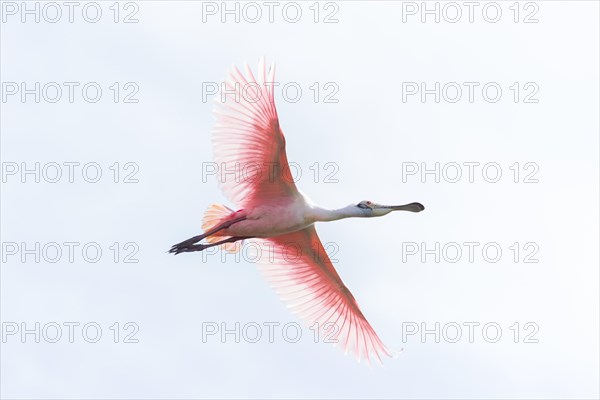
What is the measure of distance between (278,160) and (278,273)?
79.9 inches

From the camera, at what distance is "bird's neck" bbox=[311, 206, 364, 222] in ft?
53.9

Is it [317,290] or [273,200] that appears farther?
[317,290]

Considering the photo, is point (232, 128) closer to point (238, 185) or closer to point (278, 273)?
point (238, 185)

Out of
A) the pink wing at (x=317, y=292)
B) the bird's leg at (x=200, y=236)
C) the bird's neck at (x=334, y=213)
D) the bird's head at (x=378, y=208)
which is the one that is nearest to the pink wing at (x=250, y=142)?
the bird's leg at (x=200, y=236)

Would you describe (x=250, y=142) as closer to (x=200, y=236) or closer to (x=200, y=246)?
(x=200, y=236)

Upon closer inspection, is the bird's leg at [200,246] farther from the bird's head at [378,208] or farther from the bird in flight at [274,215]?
the bird's head at [378,208]

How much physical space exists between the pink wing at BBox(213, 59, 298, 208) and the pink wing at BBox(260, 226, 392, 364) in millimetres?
1231

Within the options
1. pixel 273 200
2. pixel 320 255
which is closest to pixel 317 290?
pixel 320 255

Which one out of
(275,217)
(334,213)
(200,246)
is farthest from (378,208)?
(200,246)

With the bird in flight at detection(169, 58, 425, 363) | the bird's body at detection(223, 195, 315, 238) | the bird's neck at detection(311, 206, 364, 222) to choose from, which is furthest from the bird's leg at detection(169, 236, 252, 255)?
the bird's neck at detection(311, 206, 364, 222)

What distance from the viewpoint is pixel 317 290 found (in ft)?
58.6

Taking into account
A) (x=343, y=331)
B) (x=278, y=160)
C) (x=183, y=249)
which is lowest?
(x=343, y=331)

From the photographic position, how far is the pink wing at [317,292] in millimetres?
17562

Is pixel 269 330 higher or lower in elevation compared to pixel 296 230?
lower
